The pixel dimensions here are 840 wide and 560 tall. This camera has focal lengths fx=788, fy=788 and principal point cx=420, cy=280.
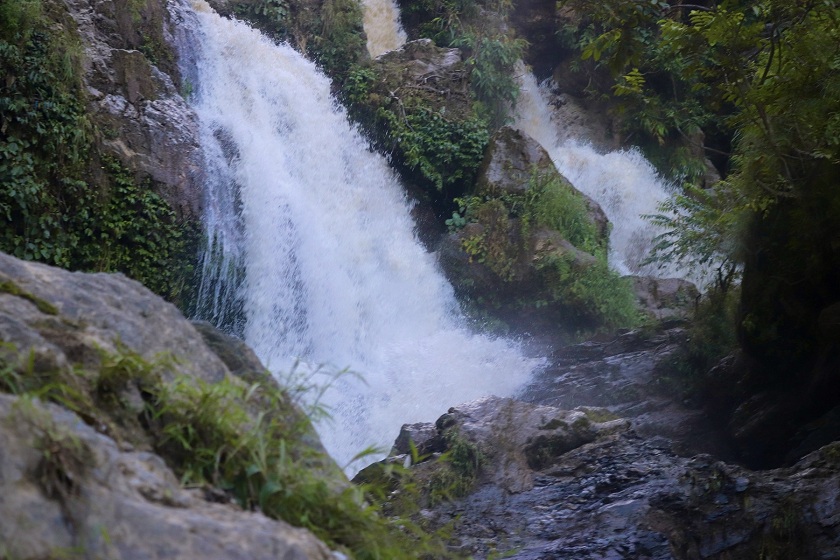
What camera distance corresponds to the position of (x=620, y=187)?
56.6ft

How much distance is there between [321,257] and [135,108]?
3.48 meters

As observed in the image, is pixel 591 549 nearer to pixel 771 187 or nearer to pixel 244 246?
pixel 771 187

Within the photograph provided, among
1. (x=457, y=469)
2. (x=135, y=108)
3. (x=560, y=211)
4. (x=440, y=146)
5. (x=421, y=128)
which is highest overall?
(x=421, y=128)

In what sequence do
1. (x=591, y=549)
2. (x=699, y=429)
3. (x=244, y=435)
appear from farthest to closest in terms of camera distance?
(x=699, y=429) < (x=591, y=549) < (x=244, y=435)

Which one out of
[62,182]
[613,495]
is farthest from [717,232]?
[62,182]

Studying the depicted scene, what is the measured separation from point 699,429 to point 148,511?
819cm

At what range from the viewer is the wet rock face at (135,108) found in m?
10.5

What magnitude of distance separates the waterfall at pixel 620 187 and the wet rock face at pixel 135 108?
7030 millimetres

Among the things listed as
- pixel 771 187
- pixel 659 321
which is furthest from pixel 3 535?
pixel 659 321

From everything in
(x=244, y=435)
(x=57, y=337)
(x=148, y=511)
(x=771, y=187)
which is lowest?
(x=148, y=511)

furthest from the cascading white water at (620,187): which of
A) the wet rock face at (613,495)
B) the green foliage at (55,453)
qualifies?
the green foliage at (55,453)

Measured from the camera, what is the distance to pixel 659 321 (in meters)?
11.6

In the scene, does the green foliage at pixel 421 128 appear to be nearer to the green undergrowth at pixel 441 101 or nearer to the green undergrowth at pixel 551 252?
the green undergrowth at pixel 441 101

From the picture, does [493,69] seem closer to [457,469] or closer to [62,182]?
[62,182]
